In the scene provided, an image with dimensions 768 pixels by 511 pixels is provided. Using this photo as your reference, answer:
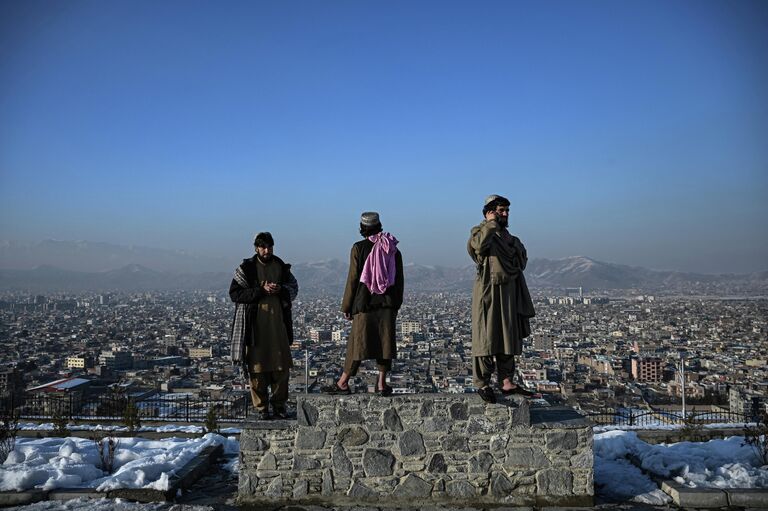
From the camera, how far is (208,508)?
18.0 ft

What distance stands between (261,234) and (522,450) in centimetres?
344

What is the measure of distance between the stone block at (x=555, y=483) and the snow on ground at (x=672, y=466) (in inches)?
23.4

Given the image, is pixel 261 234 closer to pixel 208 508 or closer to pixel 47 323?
pixel 208 508

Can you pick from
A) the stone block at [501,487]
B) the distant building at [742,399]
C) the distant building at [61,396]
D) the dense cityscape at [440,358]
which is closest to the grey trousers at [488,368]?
the stone block at [501,487]

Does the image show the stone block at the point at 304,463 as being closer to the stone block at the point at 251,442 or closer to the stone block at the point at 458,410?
the stone block at the point at 251,442

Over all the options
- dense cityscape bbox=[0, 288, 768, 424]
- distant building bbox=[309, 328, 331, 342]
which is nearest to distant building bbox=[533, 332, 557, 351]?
dense cityscape bbox=[0, 288, 768, 424]

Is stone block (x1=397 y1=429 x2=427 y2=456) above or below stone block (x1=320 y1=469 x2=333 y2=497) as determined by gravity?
above

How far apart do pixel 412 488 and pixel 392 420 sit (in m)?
0.68

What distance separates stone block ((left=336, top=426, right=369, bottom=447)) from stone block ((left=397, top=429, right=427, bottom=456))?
36 cm

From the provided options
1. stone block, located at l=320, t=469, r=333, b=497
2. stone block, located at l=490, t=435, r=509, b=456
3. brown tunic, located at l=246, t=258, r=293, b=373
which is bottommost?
stone block, located at l=320, t=469, r=333, b=497

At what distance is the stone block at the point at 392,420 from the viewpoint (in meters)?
5.68

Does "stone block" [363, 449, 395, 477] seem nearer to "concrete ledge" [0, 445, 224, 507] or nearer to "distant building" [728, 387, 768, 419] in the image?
"concrete ledge" [0, 445, 224, 507]

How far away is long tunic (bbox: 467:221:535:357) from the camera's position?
5.78m

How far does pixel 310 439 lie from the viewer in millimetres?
5676
